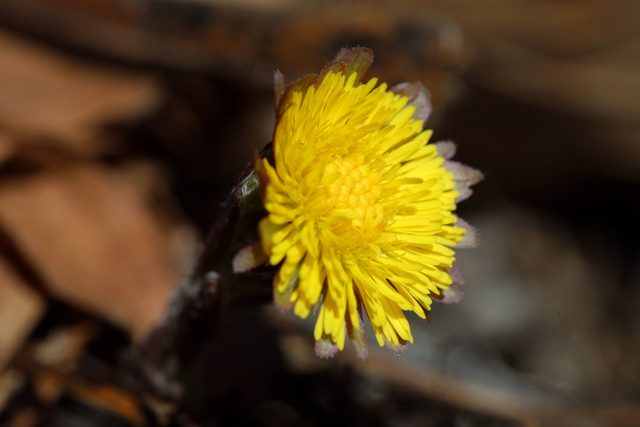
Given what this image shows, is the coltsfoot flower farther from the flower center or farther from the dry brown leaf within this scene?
the dry brown leaf

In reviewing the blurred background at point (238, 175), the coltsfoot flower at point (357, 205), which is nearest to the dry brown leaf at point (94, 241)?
the blurred background at point (238, 175)

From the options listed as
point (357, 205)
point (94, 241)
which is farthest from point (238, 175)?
point (357, 205)

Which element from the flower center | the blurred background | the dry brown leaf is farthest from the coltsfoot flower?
the dry brown leaf

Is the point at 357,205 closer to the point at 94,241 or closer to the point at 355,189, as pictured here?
the point at 355,189

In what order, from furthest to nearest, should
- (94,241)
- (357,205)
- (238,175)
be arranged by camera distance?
(94,241) < (238,175) < (357,205)

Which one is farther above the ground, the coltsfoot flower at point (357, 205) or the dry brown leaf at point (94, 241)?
the coltsfoot flower at point (357, 205)

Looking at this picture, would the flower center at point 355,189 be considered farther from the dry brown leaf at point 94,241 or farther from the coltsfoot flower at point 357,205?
the dry brown leaf at point 94,241

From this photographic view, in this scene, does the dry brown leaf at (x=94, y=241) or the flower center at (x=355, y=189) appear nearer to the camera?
the flower center at (x=355, y=189)
